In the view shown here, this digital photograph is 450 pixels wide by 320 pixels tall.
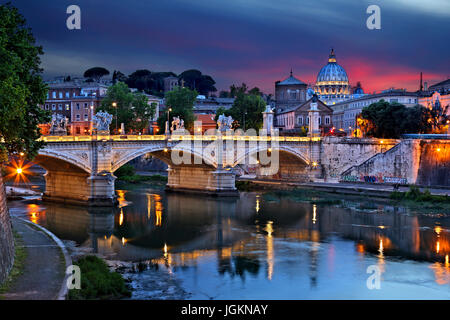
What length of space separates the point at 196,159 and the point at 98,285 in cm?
2996

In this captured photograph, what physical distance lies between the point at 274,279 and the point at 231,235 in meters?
9.41

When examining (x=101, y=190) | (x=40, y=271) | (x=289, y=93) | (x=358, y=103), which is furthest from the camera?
(x=289, y=93)

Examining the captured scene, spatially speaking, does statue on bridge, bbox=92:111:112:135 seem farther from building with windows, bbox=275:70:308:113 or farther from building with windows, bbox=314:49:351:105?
building with windows, bbox=314:49:351:105

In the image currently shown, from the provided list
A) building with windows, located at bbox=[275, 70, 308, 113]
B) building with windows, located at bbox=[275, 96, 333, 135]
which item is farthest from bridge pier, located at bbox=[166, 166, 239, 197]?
building with windows, located at bbox=[275, 70, 308, 113]

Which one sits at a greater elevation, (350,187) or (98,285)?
(350,187)

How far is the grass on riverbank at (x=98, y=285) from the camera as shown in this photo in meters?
16.4

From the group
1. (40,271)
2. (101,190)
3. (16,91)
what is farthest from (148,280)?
(101,190)

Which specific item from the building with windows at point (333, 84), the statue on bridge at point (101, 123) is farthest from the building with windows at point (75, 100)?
the building with windows at point (333, 84)

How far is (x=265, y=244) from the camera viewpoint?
27422mm

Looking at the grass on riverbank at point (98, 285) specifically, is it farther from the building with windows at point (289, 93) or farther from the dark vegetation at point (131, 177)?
the building with windows at point (289, 93)

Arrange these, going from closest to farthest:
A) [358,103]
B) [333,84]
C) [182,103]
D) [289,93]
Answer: [182,103]
[358,103]
[289,93]
[333,84]

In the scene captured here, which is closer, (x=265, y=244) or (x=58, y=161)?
(x=265, y=244)

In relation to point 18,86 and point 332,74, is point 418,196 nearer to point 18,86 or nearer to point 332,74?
point 18,86

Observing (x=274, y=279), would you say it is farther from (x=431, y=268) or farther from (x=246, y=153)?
(x=246, y=153)
